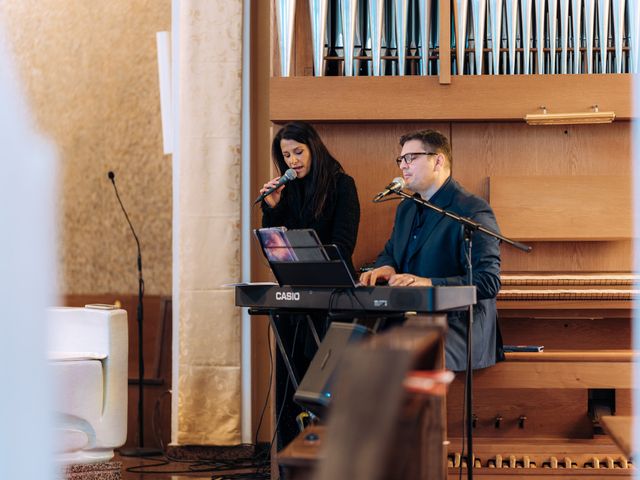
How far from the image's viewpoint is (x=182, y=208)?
17.1 feet

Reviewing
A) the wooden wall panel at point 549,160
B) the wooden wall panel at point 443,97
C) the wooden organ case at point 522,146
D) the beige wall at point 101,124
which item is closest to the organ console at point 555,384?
the wooden organ case at point 522,146

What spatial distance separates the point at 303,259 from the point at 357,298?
247 millimetres

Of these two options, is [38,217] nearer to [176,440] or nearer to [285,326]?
[285,326]

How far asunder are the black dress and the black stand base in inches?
49.2

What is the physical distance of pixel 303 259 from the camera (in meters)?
3.37

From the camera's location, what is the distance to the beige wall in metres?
6.39

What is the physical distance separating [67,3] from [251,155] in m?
Result: 2.14

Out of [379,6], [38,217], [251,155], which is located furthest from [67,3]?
[38,217]

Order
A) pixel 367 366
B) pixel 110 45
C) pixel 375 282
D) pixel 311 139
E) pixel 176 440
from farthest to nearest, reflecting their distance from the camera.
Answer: pixel 110 45 < pixel 176 440 < pixel 311 139 < pixel 375 282 < pixel 367 366

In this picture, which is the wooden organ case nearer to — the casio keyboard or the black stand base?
the casio keyboard

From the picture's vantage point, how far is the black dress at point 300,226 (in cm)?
439

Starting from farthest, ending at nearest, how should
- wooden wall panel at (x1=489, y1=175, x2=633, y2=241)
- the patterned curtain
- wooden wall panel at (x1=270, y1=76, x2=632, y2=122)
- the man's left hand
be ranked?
the patterned curtain → wooden wall panel at (x1=489, y1=175, x2=633, y2=241) → wooden wall panel at (x1=270, y1=76, x2=632, y2=122) → the man's left hand

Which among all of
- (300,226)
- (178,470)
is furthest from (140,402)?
(300,226)

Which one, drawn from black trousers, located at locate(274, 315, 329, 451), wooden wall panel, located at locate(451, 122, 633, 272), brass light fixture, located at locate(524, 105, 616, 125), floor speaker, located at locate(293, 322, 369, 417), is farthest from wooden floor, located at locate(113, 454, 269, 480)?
brass light fixture, located at locate(524, 105, 616, 125)
